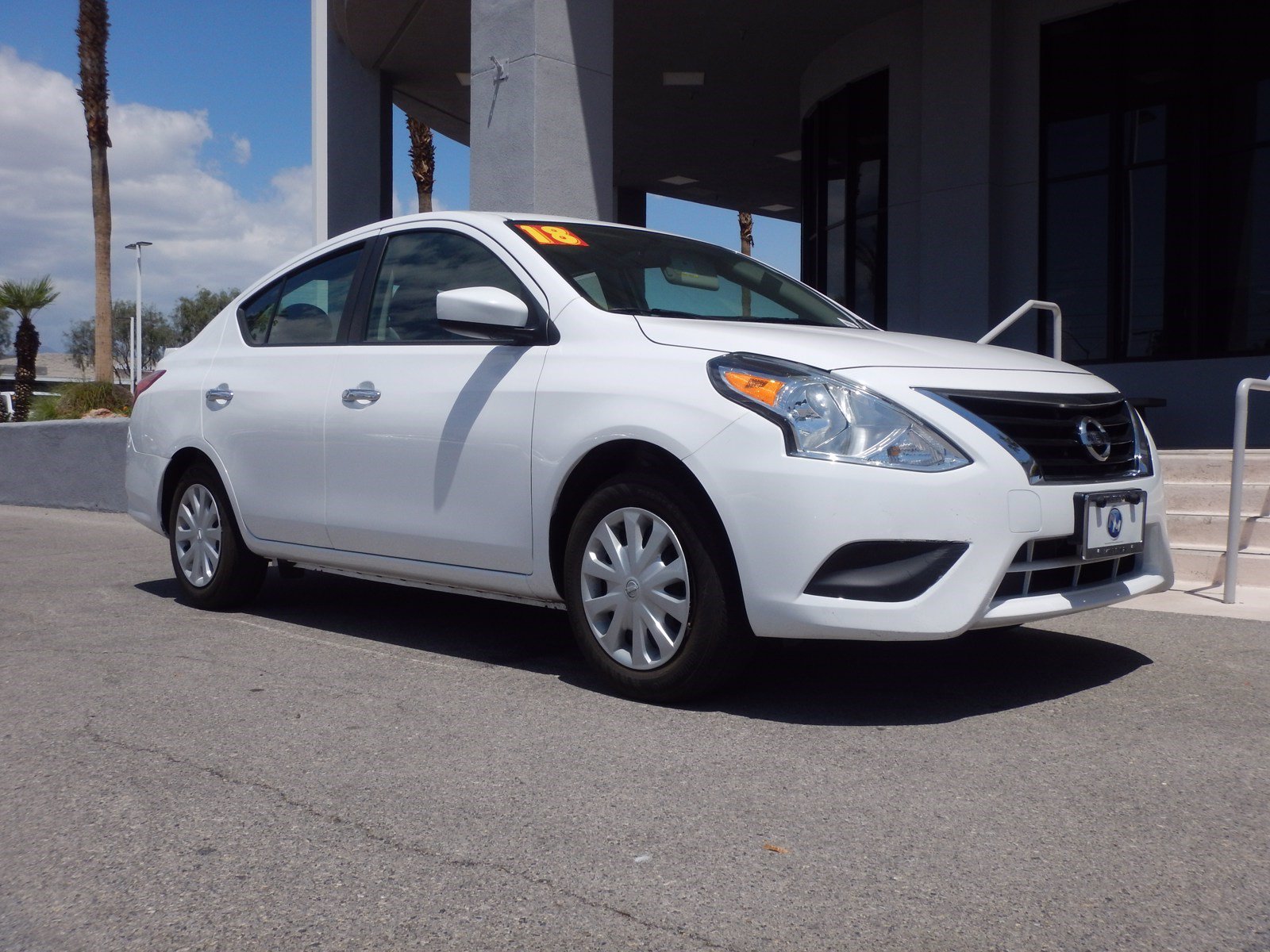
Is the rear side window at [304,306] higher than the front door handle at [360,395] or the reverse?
higher

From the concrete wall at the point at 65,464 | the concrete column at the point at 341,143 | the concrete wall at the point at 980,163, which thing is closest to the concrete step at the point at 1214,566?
the concrete wall at the point at 980,163

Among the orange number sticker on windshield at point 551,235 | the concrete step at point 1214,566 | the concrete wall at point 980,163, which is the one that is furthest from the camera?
the concrete wall at point 980,163

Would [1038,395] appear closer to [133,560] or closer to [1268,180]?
[133,560]

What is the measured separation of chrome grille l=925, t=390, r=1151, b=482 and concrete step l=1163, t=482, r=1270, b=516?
128 inches

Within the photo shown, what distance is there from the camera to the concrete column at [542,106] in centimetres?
941

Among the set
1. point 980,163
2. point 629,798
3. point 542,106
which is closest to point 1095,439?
point 629,798

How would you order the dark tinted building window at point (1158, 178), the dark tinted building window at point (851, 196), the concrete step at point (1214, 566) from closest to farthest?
the concrete step at point (1214, 566)
the dark tinted building window at point (1158, 178)
the dark tinted building window at point (851, 196)

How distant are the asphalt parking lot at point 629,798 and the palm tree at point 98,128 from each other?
80.2ft

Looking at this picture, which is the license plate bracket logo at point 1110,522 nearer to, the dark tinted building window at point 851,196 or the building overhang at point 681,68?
the building overhang at point 681,68

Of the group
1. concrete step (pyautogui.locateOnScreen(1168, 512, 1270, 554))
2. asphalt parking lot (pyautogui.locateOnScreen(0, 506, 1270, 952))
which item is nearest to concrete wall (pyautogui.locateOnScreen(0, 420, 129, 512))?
asphalt parking lot (pyautogui.locateOnScreen(0, 506, 1270, 952))

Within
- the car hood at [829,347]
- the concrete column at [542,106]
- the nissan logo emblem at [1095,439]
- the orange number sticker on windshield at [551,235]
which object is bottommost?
the nissan logo emblem at [1095,439]

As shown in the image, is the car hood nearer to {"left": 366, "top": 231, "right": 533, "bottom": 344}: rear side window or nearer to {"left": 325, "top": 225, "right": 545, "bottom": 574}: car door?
{"left": 325, "top": 225, "right": 545, "bottom": 574}: car door

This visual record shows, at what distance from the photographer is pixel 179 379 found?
6156mm

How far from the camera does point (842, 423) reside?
366cm
